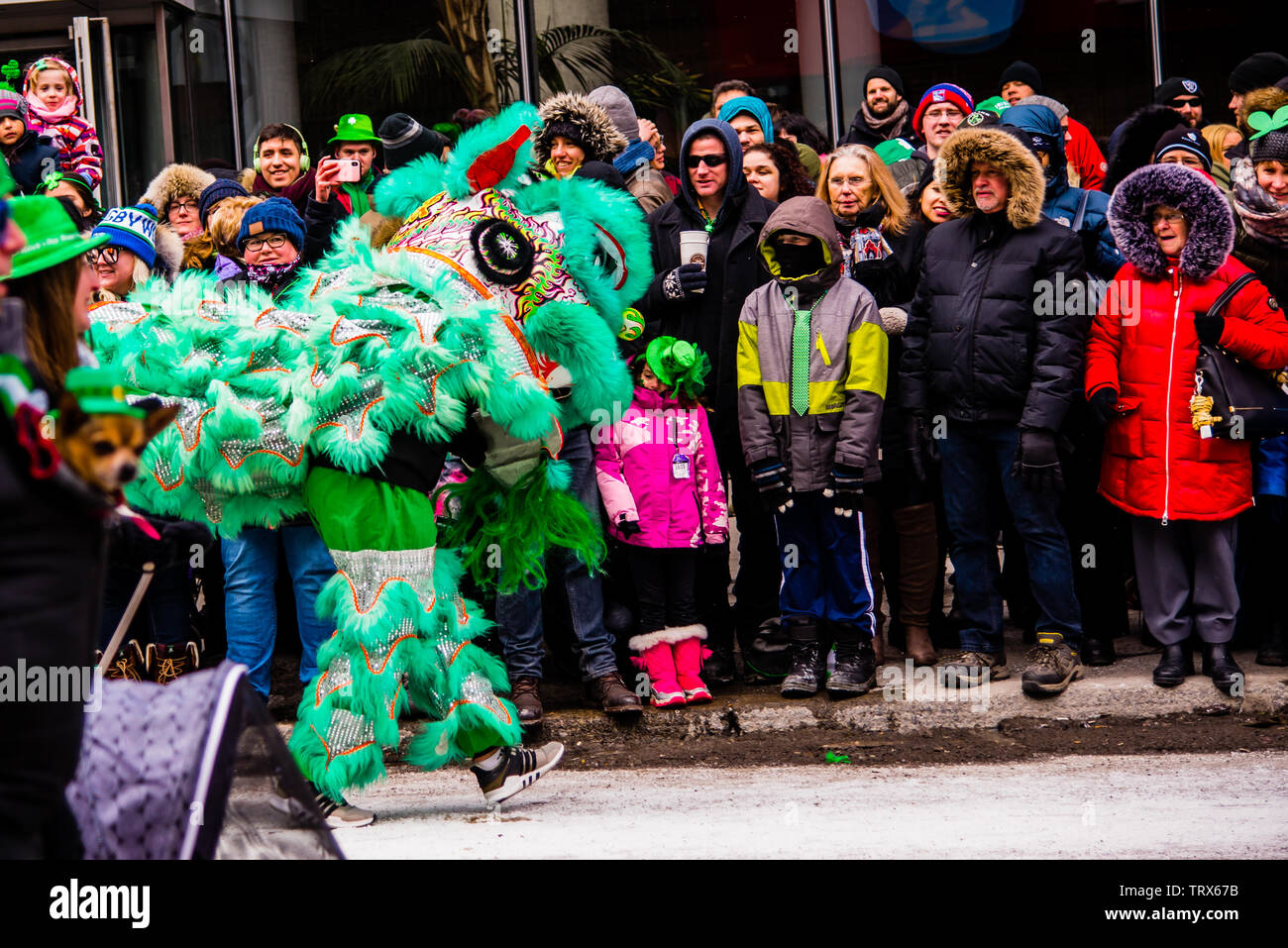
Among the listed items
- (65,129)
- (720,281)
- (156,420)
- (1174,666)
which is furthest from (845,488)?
(65,129)

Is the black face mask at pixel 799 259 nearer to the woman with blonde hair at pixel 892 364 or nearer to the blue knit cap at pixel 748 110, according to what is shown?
the woman with blonde hair at pixel 892 364

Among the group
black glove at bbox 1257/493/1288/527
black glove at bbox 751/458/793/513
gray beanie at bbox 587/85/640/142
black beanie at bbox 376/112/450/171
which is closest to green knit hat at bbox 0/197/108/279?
black beanie at bbox 376/112/450/171

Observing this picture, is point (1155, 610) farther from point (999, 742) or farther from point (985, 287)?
point (985, 287)

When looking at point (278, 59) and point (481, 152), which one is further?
point (278, 59)

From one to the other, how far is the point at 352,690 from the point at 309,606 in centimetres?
158

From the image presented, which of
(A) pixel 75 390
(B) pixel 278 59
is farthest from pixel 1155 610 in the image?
(B) pixel 278 59

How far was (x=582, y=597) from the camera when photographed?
624 cm

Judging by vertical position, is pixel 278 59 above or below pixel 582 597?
above

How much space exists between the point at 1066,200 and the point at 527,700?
139 inches

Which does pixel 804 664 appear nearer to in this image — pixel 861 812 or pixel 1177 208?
pixel 861 812

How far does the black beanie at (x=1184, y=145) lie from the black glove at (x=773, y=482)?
8.96 feet

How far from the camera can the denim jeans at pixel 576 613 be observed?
6141 millimetres

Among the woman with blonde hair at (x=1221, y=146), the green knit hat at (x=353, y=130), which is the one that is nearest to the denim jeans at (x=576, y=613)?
the green knit hat at (x=353, y=130)

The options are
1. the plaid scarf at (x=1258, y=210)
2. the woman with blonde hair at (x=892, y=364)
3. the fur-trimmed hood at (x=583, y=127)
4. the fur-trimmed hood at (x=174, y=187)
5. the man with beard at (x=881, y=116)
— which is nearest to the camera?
the plaid scarf at (x=1258, y=210)
